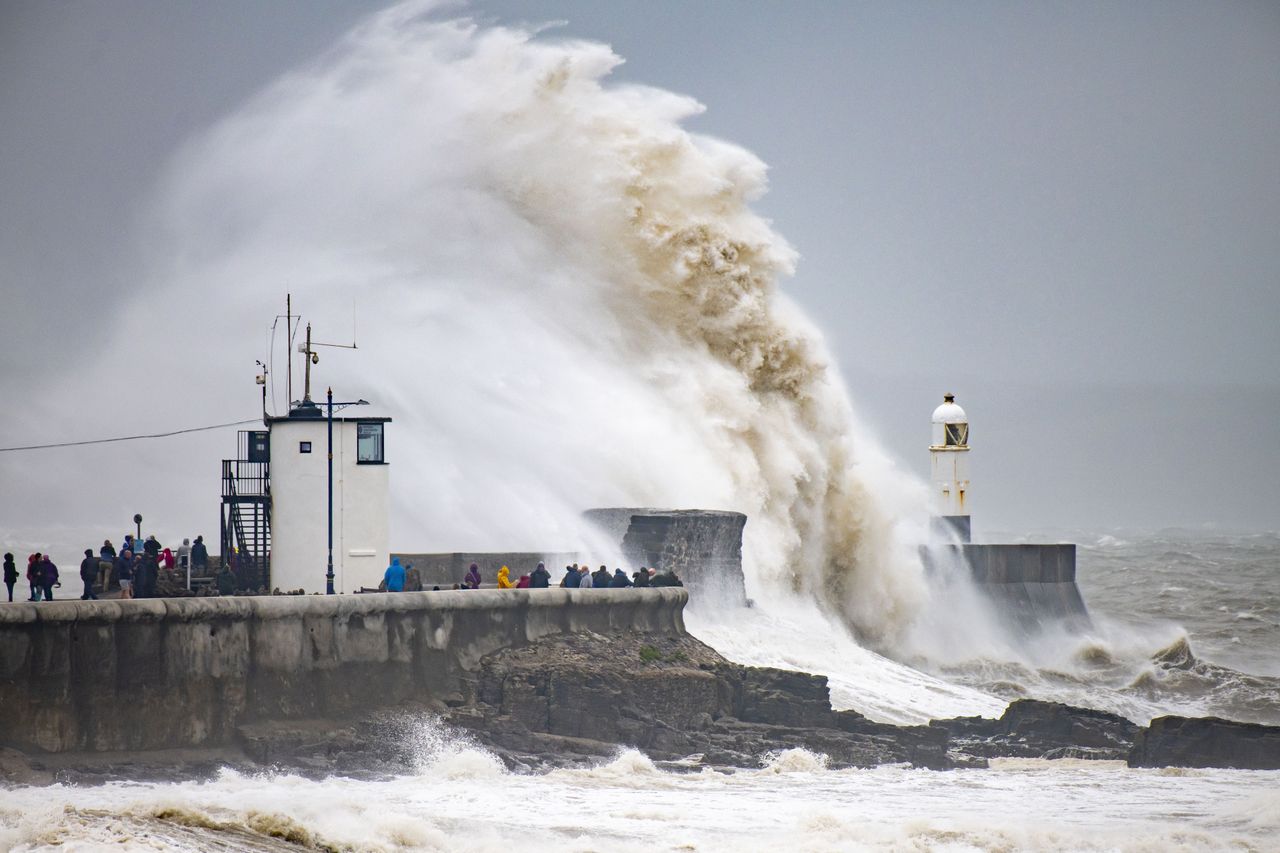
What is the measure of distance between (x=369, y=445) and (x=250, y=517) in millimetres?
1857

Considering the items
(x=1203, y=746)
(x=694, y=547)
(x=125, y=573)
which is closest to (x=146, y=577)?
(x=125, y=573)

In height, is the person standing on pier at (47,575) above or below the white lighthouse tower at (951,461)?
below

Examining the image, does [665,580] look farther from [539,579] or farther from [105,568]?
[105,568]

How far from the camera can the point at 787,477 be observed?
27.2m

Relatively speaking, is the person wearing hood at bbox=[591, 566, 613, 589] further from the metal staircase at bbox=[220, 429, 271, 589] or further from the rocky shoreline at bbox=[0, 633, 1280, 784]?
the metal staircase at bbox=[220, 429, 271, 589]

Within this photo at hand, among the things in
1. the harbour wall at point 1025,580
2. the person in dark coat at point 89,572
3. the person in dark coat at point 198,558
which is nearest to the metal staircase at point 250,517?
the person in dark coat at point 198,558

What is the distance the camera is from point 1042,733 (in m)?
18.6

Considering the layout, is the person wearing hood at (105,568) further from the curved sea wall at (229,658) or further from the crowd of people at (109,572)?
the curved sea wall at (229,658)

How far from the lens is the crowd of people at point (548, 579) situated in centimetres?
1745

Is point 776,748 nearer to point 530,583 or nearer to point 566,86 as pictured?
point 530,583

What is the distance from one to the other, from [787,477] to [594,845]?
1451cm

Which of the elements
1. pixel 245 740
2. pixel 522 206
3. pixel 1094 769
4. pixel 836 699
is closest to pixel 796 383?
pixel 522 206

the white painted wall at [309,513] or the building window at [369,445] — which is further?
the building window at [369,445]

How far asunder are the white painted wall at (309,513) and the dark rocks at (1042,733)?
20.7ft
